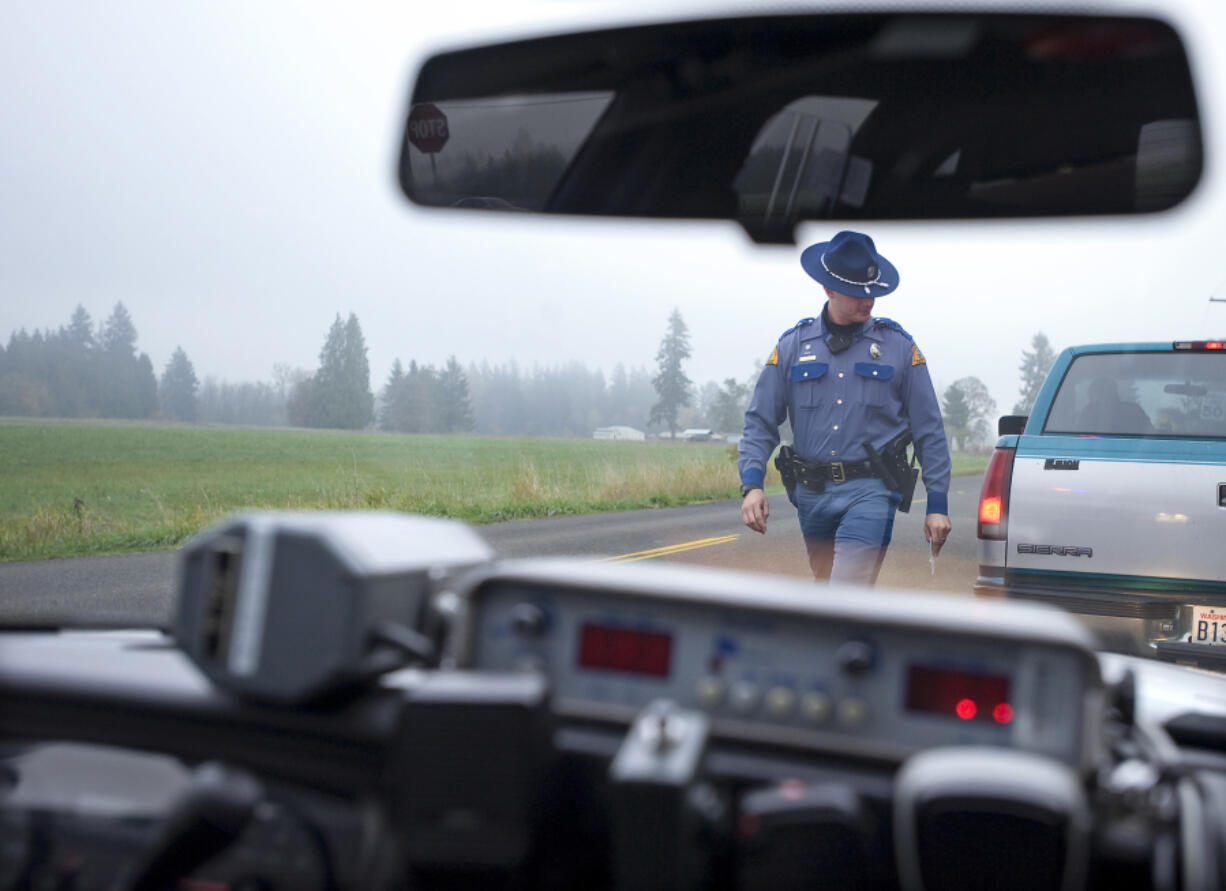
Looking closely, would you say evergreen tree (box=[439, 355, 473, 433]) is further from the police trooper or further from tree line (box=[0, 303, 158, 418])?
the police trooper

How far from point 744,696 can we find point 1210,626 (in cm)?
479

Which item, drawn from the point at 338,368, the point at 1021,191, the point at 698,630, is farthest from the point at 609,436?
the point at 698,630

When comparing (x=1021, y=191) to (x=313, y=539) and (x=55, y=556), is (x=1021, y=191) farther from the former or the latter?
(x=55, y=556)

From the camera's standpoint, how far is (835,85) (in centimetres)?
178

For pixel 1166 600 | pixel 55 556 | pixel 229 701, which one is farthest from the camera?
pixel 55 556

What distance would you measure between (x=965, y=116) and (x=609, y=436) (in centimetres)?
104

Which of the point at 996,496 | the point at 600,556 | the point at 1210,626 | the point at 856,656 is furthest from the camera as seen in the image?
the point at 600,556

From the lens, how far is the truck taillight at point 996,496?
6.08m

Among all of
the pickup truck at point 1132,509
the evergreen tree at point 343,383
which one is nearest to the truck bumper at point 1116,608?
the pickup truck at point 1132,509

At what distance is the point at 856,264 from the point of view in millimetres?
2396

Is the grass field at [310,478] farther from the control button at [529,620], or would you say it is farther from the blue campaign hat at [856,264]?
the control button at [529,620]

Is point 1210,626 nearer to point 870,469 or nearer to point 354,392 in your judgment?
point 870,469

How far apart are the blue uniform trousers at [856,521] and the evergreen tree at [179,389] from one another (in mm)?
2245

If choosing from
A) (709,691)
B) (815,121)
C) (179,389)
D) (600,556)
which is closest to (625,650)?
(709,691)
